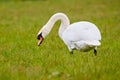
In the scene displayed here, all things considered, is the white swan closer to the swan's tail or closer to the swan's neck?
the swan's tail

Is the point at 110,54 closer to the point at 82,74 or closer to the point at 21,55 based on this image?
the point at 21,55

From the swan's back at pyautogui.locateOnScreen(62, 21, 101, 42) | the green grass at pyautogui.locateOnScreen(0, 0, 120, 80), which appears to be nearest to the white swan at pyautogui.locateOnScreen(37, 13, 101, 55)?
the swan's back at pyautogui.locateOnScreen(62, 21, 101, 42)

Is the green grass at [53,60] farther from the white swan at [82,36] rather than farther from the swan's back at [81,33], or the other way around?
the swan's back at [81,33]

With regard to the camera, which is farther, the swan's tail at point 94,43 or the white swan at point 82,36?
the white swan at point 82,36

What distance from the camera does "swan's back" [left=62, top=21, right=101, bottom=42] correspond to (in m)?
8.80

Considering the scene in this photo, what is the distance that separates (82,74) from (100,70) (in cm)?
40

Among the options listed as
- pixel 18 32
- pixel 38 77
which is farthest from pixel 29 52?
pixel 18 32

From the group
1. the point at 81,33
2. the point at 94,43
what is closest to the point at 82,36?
the point at 81,33

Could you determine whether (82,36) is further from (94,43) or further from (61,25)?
(61,25)

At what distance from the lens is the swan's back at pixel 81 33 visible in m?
8.80

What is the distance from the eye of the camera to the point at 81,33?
896 centimetres

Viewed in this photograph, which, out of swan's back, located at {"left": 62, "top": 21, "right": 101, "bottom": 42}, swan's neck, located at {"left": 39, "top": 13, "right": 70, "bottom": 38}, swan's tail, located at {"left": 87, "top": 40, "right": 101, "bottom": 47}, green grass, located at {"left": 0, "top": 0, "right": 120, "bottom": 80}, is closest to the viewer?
green grass, located at {"left": 0, "top": 0, "right": 120, "bottom": 80}

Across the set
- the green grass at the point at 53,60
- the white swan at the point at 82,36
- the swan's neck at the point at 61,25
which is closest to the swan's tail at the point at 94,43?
the white swan at the point at 82,36

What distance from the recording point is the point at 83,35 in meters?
8.85
